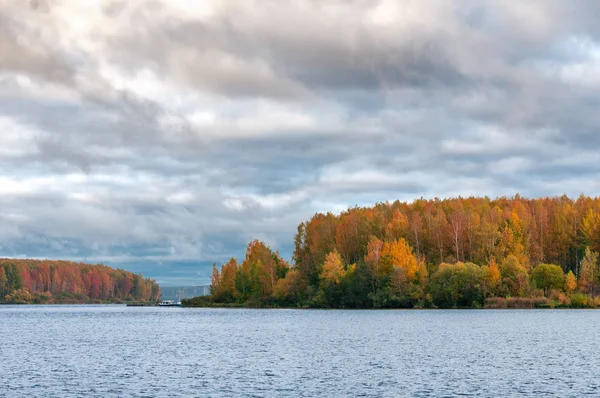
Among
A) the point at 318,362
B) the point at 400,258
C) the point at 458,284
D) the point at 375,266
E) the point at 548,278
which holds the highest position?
the point at 400,258

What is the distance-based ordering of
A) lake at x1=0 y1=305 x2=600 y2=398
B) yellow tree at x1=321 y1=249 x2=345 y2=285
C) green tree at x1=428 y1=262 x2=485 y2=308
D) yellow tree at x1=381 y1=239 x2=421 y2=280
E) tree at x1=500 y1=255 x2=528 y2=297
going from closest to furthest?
lake at x1=0 y1=305 x2=600 y2=398, green tree at x1=428 y1=262 x2=485 y2=308, tree at x1=500 y1=255 x2=528 y2=297, yellow tree at x1=381 y1=239 x2=421 y2=280, yellow tree at x1=321 y1=249 x2=345 y2=285

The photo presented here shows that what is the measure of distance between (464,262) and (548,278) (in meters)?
24.5

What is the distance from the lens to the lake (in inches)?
2019

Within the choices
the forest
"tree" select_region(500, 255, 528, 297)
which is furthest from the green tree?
"tree" select_region(500, 255, 528, 297)

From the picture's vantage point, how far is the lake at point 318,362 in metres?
51.3

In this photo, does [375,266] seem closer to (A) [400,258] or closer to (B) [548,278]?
(A) [400,258]

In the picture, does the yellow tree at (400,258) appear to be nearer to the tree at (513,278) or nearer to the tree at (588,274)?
the tree at (513,278)

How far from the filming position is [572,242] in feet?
605

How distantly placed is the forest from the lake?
52.9 m

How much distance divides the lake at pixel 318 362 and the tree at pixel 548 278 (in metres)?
53.6

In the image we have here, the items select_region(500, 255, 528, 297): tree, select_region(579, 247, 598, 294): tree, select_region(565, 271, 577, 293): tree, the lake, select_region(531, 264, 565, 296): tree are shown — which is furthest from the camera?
select_region(579, 247, 598, 294): tree

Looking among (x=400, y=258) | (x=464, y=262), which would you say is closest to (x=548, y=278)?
(x=464, y=262)

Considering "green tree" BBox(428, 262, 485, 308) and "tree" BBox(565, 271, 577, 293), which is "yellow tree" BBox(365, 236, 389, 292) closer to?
"green tree" BBox(428, 262, 485, 308)

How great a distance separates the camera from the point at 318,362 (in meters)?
67.2
